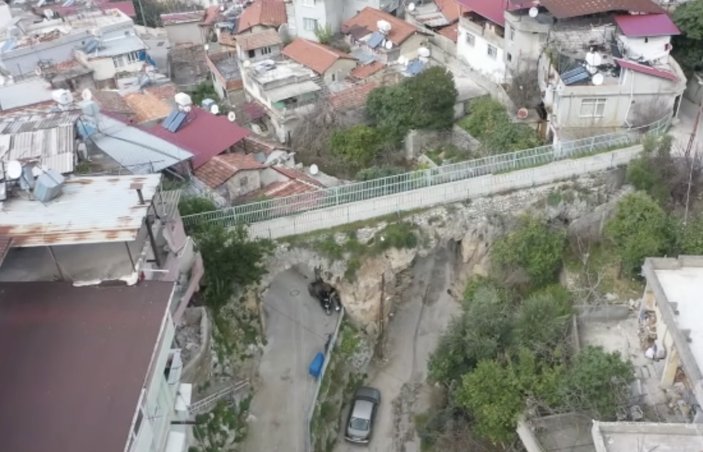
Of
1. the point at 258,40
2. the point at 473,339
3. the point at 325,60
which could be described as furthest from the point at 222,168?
the point at 258,40

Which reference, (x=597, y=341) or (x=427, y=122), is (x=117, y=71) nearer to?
(x=427, y=122)

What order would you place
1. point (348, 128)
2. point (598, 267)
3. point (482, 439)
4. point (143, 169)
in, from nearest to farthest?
1. point (482, 439)
2. point (143, 169)
3. point (598, 267)
4. point (348, 128)

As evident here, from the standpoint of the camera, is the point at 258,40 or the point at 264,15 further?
the point at 264,15

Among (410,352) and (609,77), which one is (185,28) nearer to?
(609,77)

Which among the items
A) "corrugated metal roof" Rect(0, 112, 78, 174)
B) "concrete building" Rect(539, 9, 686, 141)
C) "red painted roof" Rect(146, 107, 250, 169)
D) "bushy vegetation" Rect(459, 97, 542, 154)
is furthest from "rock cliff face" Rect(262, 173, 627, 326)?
"corrugated metal roof" Rect(0, 112, 78, 174)

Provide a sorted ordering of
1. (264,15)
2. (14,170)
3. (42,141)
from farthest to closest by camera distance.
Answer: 1. (264,15)
2. (42,141)
3. (14,170)

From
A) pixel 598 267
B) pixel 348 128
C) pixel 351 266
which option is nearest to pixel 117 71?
pixel 348 128
